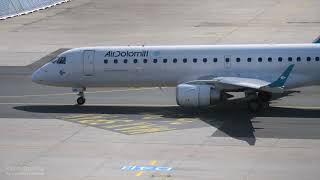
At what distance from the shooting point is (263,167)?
3300 cm

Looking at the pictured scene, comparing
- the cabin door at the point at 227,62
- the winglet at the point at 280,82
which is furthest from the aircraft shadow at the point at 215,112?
the cabin door at the point at 227,62

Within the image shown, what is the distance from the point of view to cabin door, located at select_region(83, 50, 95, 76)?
4650 centimetres

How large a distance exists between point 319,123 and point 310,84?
15.2 ft

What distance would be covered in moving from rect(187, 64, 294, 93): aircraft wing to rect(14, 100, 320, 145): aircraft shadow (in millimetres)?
1580

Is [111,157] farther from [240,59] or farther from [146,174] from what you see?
[240,59]

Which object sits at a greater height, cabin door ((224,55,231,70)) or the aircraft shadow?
cabin door ((224,55,231,70))

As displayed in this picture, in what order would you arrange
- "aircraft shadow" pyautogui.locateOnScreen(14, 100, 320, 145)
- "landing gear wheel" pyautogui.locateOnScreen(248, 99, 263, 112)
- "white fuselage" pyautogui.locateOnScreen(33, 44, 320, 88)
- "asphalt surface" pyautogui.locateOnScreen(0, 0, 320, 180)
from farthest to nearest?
"white fuselage" pyautogui.locateOnScreen(33, 44, 320, 88) → "landing gear wheel" pyautogui.locateOnScreen(248, 99, 263, 112) → "aircraft shadow" pyautogui.locateOnScreen(14, 100, 320, 145) → "asphalt surface" pyautogui.locateOnScreen(0, 0, 320, 180)

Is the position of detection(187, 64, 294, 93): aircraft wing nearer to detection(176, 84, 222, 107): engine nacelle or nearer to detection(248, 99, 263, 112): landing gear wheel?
detection(176, 84, 222, 107): engine nacelle

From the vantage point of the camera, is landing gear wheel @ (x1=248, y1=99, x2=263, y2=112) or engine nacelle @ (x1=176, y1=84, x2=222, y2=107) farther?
landing gear wheel @ (x1=248, y1=99, x2=263, y2=112)

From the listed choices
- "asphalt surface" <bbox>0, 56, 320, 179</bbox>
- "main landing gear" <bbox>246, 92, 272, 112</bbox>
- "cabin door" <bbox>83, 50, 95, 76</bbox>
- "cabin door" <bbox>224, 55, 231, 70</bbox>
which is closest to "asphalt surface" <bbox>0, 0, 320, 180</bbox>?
"asphalt surface" <bbox>0, 56, 320, 179</bbox>

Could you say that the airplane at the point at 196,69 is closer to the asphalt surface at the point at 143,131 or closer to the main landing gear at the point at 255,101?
the main landing gear at the point at 255,101

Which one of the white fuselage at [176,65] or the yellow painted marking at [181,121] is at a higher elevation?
the white fuselage at [176,65]

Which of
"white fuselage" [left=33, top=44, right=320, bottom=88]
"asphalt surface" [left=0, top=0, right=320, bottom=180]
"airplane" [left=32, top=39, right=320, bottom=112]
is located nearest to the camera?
"asphalt surface" [left=0, top=0, right=320, bottom=180]

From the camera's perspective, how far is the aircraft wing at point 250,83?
139 ft
